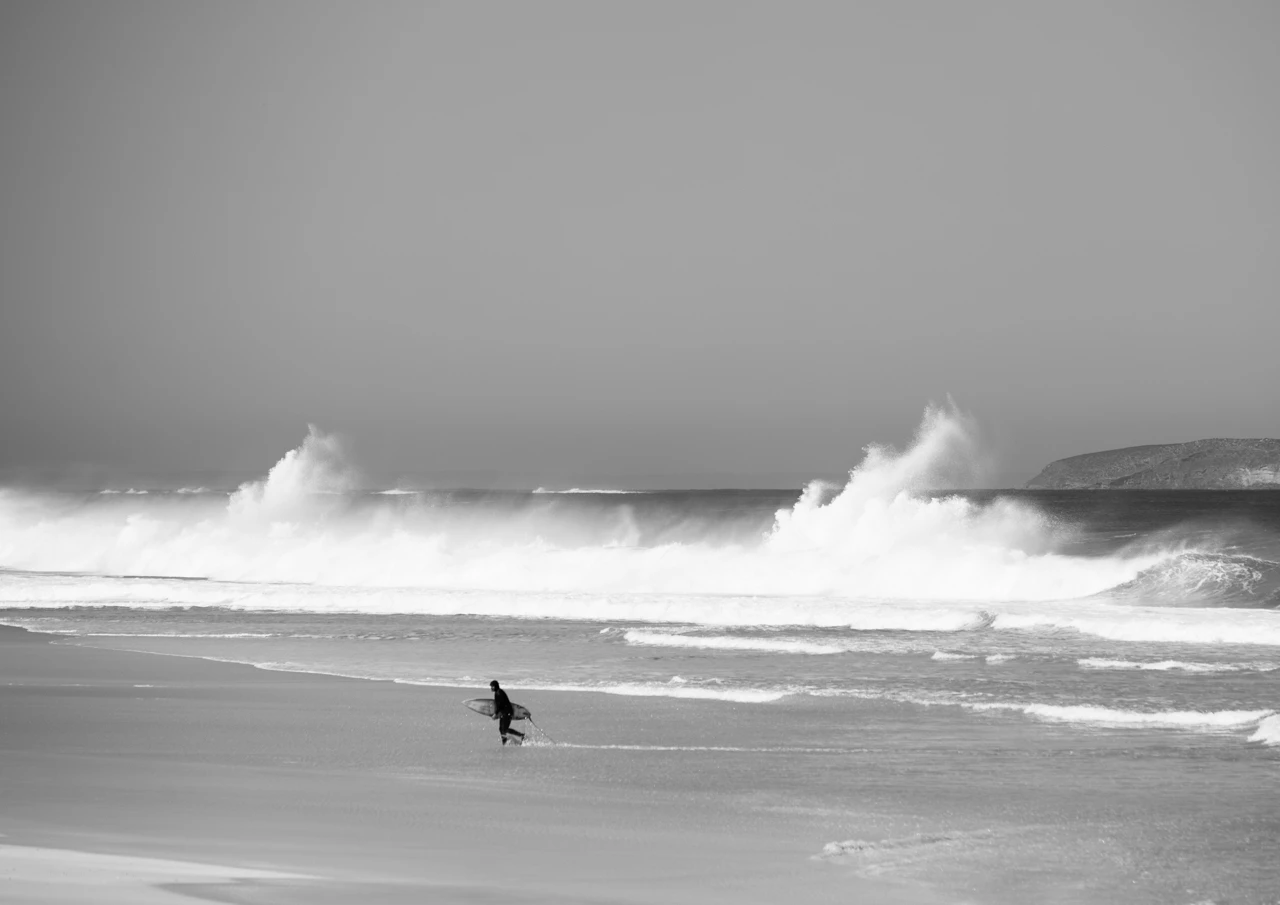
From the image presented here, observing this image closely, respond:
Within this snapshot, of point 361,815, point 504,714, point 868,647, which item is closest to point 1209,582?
point 868,647

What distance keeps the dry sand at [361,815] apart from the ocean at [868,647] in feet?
2.36

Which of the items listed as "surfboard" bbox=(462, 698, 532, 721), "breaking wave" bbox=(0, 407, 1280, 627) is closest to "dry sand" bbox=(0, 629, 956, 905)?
"surfboard" bbox=(462, 698, 532, 721)

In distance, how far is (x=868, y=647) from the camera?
22.4 metres

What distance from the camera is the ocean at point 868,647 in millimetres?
10281

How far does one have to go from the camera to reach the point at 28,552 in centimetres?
5638

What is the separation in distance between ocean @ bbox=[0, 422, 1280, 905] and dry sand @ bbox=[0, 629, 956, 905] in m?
0.72

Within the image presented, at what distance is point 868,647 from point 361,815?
13.4m

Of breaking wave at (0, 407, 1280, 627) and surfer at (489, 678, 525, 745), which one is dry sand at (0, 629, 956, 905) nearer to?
surfer at (489, 678, 525, 745)

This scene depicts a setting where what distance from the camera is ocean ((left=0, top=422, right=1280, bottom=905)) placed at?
1028 cm

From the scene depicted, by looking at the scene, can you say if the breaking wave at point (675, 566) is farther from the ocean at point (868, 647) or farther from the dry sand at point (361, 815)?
the dry sand at point (361, 815)

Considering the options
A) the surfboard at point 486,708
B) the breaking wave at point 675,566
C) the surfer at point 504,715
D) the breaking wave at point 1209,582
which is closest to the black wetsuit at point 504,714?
the surfer at point 504,715

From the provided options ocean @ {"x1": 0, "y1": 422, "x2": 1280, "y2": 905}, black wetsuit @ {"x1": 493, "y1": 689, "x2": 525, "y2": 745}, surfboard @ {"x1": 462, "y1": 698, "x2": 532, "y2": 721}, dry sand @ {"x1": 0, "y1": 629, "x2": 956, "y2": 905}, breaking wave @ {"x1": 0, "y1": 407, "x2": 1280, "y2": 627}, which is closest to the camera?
dry sand @ {"x1": 0, "y1": 629, "x2": 956, "y2": 905}

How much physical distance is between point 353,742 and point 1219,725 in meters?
9.28

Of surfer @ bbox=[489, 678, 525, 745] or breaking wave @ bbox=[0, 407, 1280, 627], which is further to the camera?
breaking wave @ bbox=[0, 407, 1280, 627]
